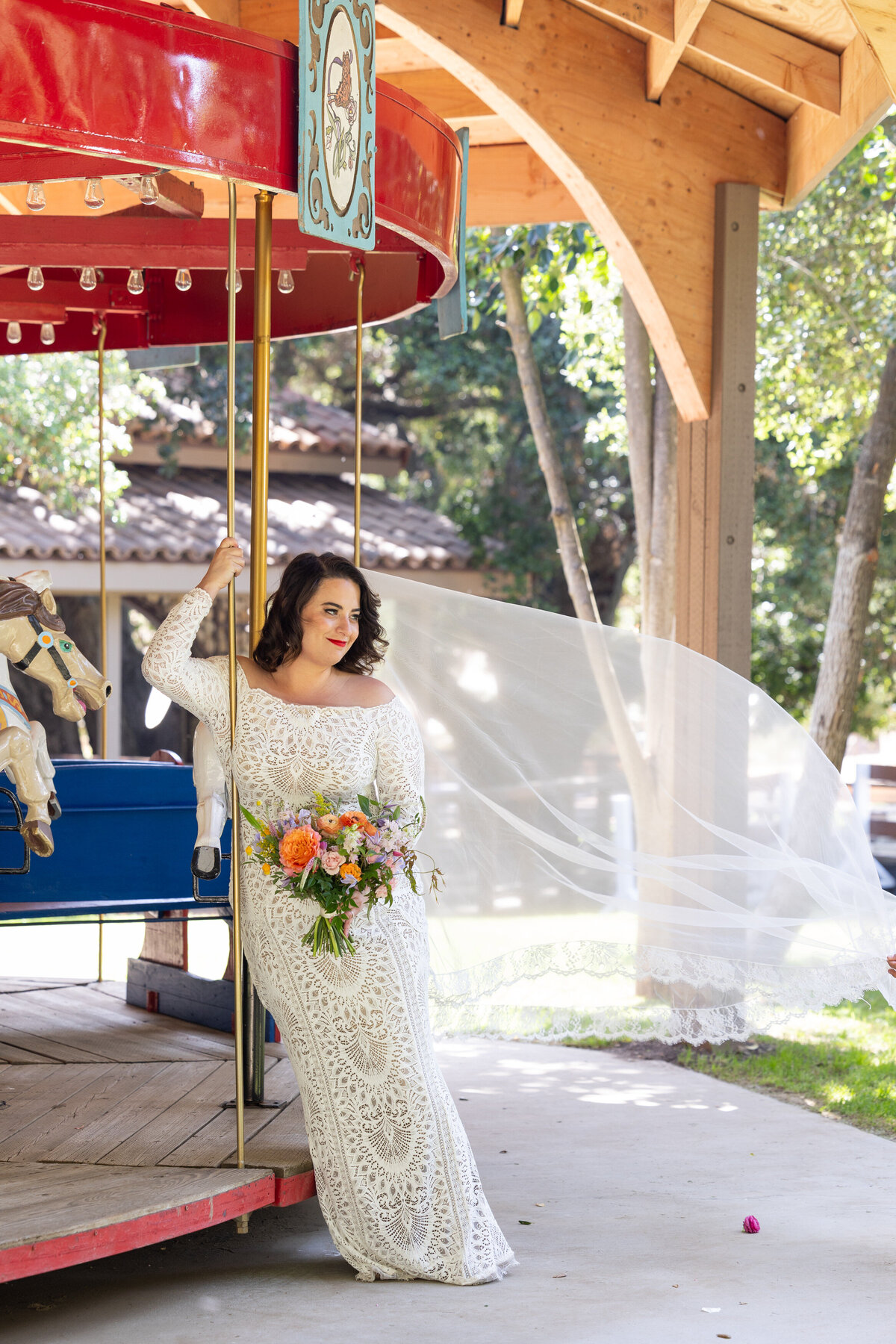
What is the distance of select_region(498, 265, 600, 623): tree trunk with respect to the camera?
857 cm

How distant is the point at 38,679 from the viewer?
454 centimetres

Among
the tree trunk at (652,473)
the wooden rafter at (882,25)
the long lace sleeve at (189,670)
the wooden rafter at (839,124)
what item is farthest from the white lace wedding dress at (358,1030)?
the tree trunk at (652,473)

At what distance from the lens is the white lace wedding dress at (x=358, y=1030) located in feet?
12.3

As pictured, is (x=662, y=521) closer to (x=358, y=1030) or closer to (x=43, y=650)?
(x=43, y=650)

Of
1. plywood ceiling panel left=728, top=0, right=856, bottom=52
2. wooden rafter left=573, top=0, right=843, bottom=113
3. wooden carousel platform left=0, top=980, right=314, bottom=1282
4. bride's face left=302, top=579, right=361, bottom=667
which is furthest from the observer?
wooden rafter left=573, top=0, right=843, bottom=113

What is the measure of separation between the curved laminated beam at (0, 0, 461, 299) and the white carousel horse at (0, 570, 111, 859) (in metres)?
1.54

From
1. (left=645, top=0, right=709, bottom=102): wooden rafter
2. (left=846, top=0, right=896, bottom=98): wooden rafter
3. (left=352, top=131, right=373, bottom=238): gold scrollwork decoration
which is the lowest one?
(left=352, top=131, right=373, bottom=238): gold scrollwork decoration

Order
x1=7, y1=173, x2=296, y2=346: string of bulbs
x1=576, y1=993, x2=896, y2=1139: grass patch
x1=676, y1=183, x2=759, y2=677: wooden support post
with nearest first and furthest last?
x1=7, y1=173, x2=296, y2=346: string of bulbs < x1=576, y1=993, x2=896, y2=1139: grass patch < x1=676, y1=183, x2=759, y2=677: wooden support post

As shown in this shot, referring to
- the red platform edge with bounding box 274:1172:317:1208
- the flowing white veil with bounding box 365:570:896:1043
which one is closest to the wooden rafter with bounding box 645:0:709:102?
the flowing white veil with bounding box 365:570:896:1043

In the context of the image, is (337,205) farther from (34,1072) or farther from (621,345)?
(621,345)

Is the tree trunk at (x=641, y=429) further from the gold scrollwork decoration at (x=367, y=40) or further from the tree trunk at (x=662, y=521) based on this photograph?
the gold scrollwork decoration at (x=367, y=40)

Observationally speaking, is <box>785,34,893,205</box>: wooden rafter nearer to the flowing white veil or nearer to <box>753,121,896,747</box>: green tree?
<box>753,121,896,747</box>: green tree

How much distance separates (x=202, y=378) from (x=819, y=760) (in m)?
11.0

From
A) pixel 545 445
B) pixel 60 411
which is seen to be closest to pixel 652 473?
pixel 545 445
